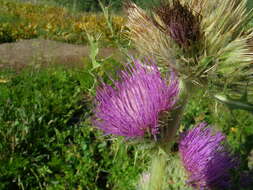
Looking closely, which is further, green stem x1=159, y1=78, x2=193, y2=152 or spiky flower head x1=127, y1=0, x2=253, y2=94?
green stem x1=159, y1=78, x2=193, y2=152

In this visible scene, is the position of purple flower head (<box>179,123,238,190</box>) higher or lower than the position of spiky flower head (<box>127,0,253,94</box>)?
lower

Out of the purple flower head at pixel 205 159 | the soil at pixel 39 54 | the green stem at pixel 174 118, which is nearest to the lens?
the green stem at pixel 174 118

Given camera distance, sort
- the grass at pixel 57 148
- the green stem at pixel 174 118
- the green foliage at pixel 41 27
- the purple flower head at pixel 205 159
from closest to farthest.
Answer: the green stem at pixel 174 118
the purple flower head at pixel 205 159
the grass at pixel 57 148
the green foliage at pixel 41 27

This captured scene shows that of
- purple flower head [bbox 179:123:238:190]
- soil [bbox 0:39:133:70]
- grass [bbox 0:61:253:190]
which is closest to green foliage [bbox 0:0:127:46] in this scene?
soil [bbox 0:39:133:70]

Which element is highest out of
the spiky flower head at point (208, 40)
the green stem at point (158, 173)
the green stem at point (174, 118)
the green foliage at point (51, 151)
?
the spiky flower head at point (208, 40)

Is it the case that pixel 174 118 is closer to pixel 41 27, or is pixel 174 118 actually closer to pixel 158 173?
pixel 158 173

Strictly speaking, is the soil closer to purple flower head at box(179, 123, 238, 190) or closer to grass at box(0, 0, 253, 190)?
grass at box(0, 0, 253, 190)

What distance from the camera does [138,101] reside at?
4.37 ft

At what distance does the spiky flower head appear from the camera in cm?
128

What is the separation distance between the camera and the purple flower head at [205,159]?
158 centimetres

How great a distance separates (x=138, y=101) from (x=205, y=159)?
0.54m

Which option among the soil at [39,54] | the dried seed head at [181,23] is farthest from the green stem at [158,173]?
the soil at [39,54]

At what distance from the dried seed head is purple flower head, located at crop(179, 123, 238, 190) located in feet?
1.75

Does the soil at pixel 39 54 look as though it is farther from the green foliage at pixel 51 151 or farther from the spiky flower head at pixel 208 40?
the spiky flower head at pixel 208 40
